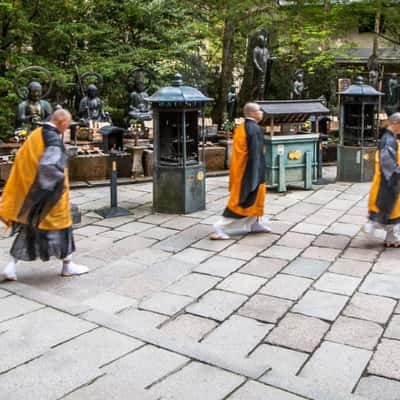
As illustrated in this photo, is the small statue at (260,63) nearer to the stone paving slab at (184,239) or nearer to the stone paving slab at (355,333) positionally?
the stone paving slab at (184,239)

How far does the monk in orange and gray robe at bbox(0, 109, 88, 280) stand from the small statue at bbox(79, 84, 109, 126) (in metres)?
6.93

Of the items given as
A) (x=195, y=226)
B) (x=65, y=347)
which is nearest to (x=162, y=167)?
(x=195, y=226)

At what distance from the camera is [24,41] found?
40.6 feet

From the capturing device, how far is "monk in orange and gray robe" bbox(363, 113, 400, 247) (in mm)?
5934

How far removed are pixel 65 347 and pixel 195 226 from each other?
3546 mm

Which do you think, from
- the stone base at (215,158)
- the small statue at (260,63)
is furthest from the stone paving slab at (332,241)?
the small statue at (260,63)

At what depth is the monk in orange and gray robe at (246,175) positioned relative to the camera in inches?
253

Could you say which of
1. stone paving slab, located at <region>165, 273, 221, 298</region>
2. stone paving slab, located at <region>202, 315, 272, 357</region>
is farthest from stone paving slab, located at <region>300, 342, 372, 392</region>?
stone paving slab, located at <region>165, 273, 221, 298</region>

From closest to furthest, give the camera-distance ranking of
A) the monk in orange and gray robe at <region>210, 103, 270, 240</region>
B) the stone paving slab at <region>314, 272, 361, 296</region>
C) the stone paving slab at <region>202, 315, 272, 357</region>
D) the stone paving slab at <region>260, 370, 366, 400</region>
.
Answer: the stone paving slab at <region>260, 370, 366, 400</region>, the stone paving slab at <region>202, 315, 272, 357</region>, the stone paving slab at <region>314, 272, 361, 296</region>, the monk in orange and gray robe at <region>210, 103, 270, 240</region>

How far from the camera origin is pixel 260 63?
Result: 12.5 m

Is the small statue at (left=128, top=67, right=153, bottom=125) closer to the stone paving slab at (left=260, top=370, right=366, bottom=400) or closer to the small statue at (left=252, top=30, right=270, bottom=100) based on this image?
the small statue at (left=252, top=30, right=270, bottom=100)

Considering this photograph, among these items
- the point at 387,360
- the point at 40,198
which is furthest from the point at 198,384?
the point at 40,198

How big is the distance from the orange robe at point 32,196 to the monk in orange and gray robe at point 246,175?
214cm

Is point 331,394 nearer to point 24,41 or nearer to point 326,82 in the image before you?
point 24,41
